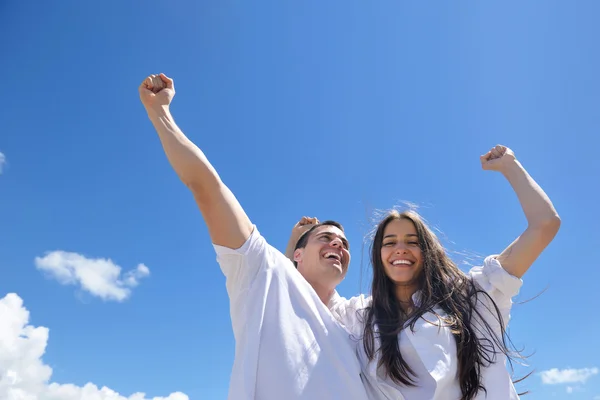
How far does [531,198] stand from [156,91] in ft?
13.0

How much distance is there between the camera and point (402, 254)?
5551 mm

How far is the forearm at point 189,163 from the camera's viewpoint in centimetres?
432

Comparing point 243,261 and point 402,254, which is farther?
point 402,254

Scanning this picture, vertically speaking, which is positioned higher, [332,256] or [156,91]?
[156,91]

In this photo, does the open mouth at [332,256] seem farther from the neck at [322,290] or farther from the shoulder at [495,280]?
the shoulder at [495,280]

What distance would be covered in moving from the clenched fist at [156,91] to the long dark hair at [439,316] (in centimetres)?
299

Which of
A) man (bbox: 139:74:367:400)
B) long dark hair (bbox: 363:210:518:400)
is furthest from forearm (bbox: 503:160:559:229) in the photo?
man (bbox: 139:74:367:400)

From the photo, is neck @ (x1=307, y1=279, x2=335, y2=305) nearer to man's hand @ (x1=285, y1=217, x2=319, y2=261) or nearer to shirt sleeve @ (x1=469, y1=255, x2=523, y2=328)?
man's hand @ (x1=285, y1=217, x2=319, y2=261)

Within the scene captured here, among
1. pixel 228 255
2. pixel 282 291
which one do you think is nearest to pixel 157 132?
pixel 228 255

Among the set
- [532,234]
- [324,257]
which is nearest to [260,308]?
[324,257]

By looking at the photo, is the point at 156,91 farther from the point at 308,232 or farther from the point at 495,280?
the point at 495,280

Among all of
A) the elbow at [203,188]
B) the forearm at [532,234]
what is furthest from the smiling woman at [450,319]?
the elbow at [203,188]

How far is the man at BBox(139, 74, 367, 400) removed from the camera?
170 inches

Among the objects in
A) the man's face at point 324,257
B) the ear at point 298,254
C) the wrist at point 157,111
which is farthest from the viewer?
the ear at point 298,254
